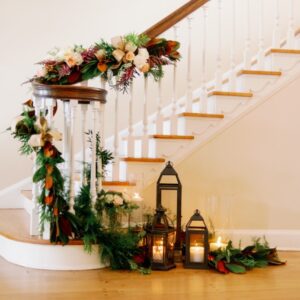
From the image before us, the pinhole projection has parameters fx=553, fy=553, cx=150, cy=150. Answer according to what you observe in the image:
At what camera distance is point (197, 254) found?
3.32 meters

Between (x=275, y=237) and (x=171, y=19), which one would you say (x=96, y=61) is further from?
(x=275, y=237)

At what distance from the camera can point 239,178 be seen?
160 inches

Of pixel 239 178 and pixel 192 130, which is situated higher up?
pixel 192 130

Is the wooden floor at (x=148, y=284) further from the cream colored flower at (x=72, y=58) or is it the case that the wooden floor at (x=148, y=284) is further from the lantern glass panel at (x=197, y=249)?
the cream colored flower at (x=72, y=58)

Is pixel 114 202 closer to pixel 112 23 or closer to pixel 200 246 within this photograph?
pixel 200 246

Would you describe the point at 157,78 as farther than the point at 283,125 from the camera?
No

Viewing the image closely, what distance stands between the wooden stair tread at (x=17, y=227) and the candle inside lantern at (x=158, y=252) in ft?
1.41

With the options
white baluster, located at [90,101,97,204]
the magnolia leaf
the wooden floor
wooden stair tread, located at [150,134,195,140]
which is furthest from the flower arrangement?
the magnolia leaf

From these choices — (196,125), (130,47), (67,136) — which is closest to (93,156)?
(67,136)

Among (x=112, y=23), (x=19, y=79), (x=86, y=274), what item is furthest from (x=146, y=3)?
(x=86, y=274)

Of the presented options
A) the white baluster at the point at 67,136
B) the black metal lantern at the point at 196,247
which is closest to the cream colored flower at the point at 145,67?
the white baluster at the point at 67,136

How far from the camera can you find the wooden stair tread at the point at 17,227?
10.6 ft

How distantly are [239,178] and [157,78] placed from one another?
957mm

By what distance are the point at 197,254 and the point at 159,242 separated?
10.5 inches
